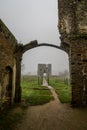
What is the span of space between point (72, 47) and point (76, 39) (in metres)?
0.56

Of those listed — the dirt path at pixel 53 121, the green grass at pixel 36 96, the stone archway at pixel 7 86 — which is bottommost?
the dirt path at pixel 53 121

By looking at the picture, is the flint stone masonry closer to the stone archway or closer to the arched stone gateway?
the arched stone gateway

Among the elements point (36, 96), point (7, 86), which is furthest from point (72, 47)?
point (36, 96)

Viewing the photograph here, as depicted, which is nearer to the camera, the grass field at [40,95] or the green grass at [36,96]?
the green grass at [36,96]

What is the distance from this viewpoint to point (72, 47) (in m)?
11.3

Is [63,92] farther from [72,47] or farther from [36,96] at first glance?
[72,47]

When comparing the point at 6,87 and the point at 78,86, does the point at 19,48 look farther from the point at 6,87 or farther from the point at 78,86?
the point at 78,86

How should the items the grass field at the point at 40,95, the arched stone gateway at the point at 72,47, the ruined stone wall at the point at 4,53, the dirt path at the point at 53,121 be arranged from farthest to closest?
the grass field at the point at 40,95 < the arched stone gateway at the point at 72,47 < the ruined stone wall at the point at 4,53 < the dirt path at the point at 53,121

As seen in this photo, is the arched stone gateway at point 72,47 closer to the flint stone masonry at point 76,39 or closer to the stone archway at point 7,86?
the flint stone masonry at point 76,39

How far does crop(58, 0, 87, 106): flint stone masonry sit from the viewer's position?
10945 millimetres

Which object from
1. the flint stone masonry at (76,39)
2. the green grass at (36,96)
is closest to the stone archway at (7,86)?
the green grass at (36,96)

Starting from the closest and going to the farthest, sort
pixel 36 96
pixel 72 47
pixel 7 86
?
pixel 7 86 < pixel 72 47 < pixel 36 96

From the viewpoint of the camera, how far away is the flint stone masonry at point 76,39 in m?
10.9

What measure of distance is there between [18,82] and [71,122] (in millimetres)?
6076
